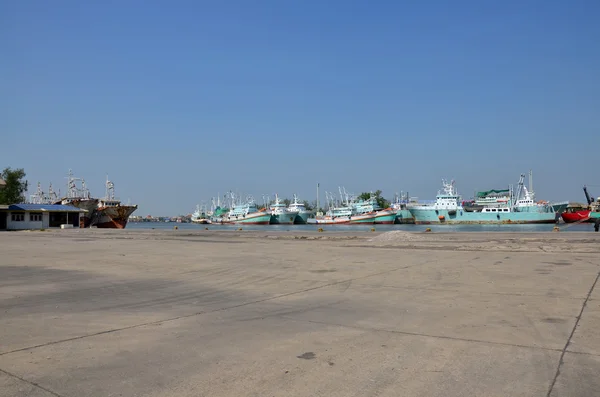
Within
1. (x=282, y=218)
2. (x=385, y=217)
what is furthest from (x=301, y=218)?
(x=385, y=217)

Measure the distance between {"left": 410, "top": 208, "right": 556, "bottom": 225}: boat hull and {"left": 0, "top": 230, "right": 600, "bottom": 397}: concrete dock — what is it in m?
97.8

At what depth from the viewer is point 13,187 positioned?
116562 mm

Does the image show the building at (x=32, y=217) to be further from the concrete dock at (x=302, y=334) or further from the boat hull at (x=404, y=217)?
the boat hull at (x=404, y=217)

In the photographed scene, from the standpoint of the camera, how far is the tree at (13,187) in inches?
4483

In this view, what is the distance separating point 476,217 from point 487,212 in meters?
2.71

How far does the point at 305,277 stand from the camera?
11.5 metres

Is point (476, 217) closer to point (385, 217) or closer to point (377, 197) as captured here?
point (385, 217)

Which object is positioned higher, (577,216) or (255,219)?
(255,219)

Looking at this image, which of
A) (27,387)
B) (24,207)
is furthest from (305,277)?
(24,207)

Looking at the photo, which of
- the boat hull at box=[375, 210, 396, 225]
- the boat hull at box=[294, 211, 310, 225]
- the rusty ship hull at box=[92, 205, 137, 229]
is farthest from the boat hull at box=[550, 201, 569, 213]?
the rusty ship hull at box=[92, 205, 137, 229]

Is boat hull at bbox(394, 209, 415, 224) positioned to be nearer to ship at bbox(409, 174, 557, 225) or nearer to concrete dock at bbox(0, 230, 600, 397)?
ship at bbox(409, 174, 557, 225)

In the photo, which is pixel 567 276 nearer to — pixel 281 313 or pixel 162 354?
pixel 281 313

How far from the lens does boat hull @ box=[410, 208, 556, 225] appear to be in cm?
10088

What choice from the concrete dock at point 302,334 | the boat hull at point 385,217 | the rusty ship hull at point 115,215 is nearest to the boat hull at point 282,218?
the boat hull at point 385,217
